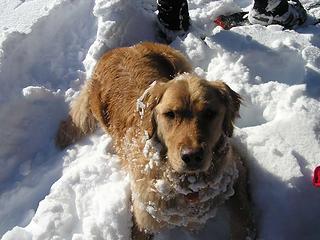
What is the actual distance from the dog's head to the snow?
70 cm

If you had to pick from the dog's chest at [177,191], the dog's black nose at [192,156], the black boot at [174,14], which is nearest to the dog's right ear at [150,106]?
the dog's chest at [177,191]

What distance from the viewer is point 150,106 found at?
368 centimetres

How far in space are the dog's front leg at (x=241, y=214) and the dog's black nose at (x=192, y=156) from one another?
0.80 metres

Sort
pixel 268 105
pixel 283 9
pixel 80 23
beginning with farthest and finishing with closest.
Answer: pixel 80 23, pixel 283 9, pixel 268 105

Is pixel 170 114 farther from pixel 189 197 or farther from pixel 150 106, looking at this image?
pixel 189 197

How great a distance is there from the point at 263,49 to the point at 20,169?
2710 millimetres

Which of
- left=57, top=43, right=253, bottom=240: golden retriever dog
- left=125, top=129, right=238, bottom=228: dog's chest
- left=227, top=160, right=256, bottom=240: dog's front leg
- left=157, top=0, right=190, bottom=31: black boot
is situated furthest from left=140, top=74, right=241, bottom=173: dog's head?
left=157, top=0, right=190, bottom=31: black boot

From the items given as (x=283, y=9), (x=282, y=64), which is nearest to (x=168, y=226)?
(x=282, y=64)

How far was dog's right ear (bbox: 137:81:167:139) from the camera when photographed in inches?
143

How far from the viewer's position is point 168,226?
3.84 m

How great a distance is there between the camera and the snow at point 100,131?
3.88 m

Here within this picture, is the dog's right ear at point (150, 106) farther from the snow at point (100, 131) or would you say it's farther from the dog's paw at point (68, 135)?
the dog's paw at point (68, 135)

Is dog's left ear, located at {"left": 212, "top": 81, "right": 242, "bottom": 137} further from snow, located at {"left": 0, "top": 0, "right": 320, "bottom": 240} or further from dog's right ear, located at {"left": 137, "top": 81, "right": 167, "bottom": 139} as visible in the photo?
snow, located at {"left": 0, "top": 0, "right": 320, "bottom": 240}

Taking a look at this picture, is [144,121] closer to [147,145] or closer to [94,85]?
[147,145]
